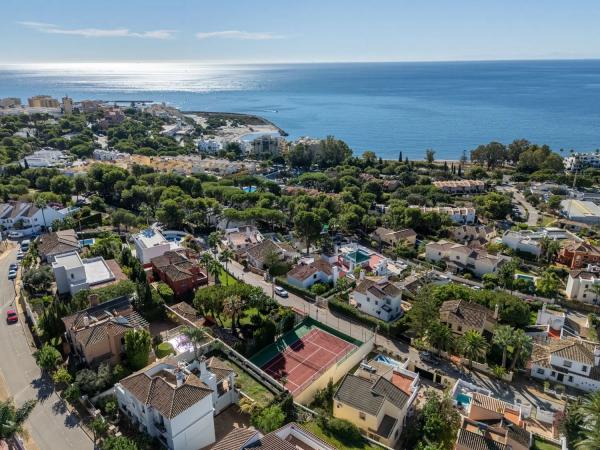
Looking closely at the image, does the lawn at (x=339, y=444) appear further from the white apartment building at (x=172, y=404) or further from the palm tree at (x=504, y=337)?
the palm tree at (x=504, y=337)

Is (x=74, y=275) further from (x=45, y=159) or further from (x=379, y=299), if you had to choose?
(x=45, y=159)

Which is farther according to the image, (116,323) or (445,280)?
(445,280)

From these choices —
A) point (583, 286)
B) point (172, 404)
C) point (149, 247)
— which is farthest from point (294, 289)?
point (583, 286)

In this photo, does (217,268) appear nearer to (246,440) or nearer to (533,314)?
(246,440)

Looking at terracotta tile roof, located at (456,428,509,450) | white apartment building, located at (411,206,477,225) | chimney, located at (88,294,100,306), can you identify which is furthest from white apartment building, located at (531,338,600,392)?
white apartment building, located at (411,206,477,225)

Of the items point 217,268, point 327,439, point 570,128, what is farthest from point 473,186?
point 570,128
